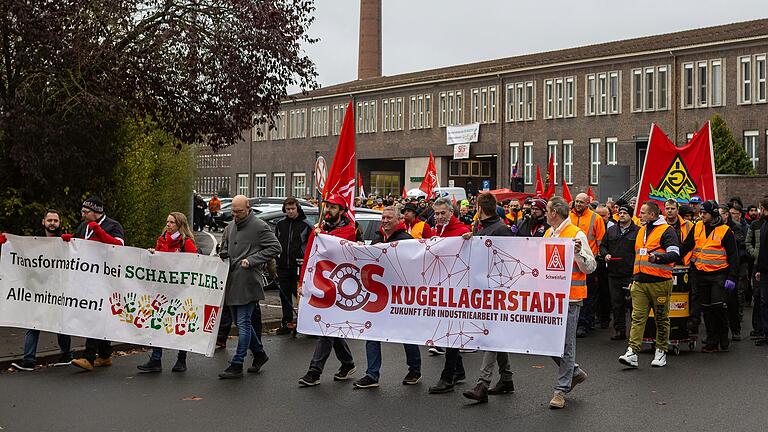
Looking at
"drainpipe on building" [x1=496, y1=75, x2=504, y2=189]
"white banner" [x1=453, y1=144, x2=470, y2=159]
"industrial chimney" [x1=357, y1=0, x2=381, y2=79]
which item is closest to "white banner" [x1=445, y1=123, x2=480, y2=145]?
"white banner" [x1=453, y1=144, x2=470, y2=159]

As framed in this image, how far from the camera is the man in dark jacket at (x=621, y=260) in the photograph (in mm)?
15992

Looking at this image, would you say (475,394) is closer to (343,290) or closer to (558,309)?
(558,309)

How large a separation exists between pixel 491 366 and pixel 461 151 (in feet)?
196

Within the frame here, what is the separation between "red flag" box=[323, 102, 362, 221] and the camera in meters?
12.9

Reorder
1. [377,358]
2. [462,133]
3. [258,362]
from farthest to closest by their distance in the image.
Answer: [462,133] → [258,362] → [377,358]

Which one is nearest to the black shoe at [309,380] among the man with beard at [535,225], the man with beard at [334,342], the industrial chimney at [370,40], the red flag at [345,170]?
the man with beard at [334,342]

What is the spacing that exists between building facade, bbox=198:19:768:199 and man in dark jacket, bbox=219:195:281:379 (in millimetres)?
27657

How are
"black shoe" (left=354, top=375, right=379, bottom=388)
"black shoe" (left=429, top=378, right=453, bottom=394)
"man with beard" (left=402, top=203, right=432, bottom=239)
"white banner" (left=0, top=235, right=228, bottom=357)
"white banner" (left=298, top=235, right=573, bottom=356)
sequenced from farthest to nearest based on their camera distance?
1. "man with beard" (left=402, top=203, right=432, bottom=239)
2. "white banner" (left=0, top=235, right=228, bottom=357)
3. "black shoe" (left=354, top=375, right=379, bottom=388)
4. "black shoe" (left=429, top=378, right=453, bottom=394)
5. "white banner" (left=298, top=235, right=573, bottom=356)

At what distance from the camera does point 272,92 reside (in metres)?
17.8

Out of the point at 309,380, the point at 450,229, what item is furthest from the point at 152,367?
the point at 450,229

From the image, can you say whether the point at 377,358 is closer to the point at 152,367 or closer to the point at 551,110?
the point at 152,367

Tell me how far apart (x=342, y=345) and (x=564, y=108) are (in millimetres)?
53349

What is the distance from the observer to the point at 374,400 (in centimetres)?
1054

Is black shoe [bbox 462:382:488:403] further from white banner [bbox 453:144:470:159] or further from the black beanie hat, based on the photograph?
white banner [bbox 453:144:470:159]
